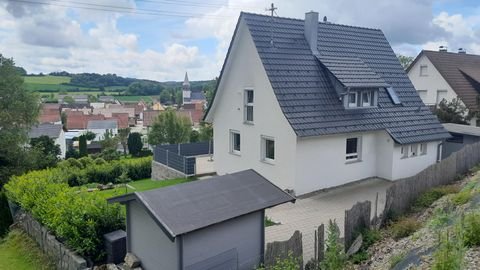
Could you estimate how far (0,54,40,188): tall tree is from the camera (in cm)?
2467

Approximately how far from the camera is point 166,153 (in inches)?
871

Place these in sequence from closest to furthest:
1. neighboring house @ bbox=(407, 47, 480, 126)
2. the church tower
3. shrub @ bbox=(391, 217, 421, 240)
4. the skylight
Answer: shrub @ bbox=(391, 217, 421, 240), the skylight, neighboring house @ bbox=(407, 47, 480, 126), the church tower

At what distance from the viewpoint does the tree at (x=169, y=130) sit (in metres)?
43.7

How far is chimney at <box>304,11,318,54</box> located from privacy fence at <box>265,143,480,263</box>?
23.7 feet

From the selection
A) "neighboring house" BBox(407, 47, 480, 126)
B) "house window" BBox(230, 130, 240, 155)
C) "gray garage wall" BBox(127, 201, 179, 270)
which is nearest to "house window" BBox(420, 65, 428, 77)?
"neighboring house" BBox(407, 47, 480, 126)

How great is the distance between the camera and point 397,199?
10961 mm

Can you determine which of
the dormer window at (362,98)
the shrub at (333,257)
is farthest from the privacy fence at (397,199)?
the dormer window at (362,98)

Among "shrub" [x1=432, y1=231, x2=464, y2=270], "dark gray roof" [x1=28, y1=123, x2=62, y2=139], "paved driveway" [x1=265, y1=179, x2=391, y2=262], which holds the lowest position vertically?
"dark gray roof" [x1=28, y1=123, x2=62, y2=139]

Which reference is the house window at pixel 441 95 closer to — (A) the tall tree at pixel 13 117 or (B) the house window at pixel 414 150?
(B) the house window at pixel 414 150

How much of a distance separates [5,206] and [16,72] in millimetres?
13596

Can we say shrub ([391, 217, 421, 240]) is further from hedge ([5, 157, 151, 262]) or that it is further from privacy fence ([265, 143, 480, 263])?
hedge ([5, 157, 151, 262])

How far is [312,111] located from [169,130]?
100ft

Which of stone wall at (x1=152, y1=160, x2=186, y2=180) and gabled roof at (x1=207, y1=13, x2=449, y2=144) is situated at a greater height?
gabled roof at (x1=207, y1=13, x2=449, y2=144)

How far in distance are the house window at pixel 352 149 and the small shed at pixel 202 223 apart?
8510 millimetres
